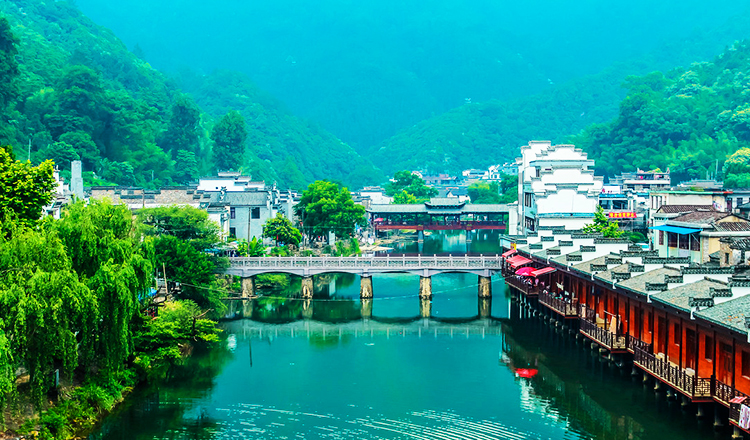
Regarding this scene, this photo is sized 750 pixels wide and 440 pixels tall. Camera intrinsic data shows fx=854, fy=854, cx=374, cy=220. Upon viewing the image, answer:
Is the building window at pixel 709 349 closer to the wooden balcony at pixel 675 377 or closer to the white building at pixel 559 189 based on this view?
the wooden balcony at pixel 675 377

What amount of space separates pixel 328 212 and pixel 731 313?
65366 mm

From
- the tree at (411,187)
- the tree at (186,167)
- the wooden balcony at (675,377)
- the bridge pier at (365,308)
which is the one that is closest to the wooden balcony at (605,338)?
the wooden balcony at (675,377)

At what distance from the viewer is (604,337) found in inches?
1651

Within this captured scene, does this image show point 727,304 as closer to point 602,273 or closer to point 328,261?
point 602,273

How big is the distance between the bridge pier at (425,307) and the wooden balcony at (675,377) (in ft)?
76.1

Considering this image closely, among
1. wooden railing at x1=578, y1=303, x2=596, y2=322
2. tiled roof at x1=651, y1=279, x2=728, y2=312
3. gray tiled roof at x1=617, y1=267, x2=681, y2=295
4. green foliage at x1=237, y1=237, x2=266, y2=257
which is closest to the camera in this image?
tiled roof at x1=651, y1=279, x2=728, y2=312

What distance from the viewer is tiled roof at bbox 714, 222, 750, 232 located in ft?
145

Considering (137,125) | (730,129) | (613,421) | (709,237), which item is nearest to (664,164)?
(730,129)

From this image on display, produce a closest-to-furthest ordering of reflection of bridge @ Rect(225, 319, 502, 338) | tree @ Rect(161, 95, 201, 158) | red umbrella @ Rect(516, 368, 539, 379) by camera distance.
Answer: red umbrella @ Rect(516, 368, 539, 379) < reflection of bridge @ Rect(225, 319, 502, 338) < tree @ Rect(161, 95, 201, 158)

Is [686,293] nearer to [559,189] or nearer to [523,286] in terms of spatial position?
[523,286]

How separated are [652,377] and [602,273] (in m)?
8.13

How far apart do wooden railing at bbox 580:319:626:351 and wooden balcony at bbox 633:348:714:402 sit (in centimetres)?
269

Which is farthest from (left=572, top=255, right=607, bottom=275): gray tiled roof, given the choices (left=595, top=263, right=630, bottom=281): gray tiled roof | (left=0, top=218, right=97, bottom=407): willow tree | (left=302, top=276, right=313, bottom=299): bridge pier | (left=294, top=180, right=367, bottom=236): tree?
(left=294, top=180, right=367, bottom=236): tree

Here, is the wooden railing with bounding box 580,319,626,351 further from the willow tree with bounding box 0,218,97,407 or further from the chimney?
the chimney
